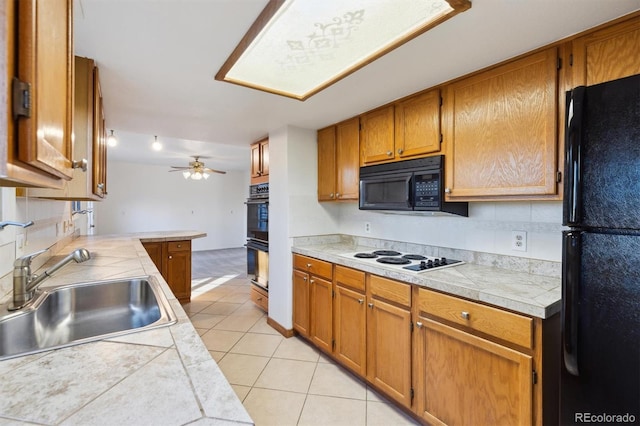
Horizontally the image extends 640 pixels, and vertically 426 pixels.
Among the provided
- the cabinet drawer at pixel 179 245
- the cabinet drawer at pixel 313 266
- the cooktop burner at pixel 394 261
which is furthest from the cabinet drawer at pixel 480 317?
the cabinet drawer at pixel 179 245

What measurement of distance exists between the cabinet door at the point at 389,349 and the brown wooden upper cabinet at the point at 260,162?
1929 millimetres

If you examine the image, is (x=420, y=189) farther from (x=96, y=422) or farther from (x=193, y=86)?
(x=96, y=422)

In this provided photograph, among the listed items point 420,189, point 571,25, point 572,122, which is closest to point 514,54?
point 571,25

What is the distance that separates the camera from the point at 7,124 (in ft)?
1.47

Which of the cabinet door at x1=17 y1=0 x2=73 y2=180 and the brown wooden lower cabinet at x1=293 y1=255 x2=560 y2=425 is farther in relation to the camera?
the brown wooden lower cabinet at x1=293 y1=255 x2=560 y2=425

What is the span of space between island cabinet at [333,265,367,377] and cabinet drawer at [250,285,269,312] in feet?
4.10

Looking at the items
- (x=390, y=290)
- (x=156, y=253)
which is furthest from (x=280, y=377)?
(x=156, y=253)

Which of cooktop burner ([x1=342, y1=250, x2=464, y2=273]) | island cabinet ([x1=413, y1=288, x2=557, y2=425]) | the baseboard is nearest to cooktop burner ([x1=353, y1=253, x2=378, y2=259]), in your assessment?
cooktop burner ([x1=342, y1=250, x2=464, y2=273])

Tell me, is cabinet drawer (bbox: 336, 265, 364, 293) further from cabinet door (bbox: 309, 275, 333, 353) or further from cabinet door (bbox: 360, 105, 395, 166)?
cabinet door (bbox: 360, 105, 395, 166)

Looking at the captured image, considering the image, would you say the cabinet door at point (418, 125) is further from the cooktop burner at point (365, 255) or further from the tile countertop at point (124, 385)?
the tile countertop at point (124, 385)

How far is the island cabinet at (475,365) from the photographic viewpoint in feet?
4.02

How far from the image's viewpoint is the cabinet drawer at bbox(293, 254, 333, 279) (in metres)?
2.39

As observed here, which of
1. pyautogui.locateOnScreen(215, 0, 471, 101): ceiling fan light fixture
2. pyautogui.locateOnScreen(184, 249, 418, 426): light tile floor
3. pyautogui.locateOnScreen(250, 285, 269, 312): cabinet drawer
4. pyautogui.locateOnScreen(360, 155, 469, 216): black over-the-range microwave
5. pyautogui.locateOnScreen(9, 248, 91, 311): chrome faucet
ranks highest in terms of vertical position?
pyautogui.locateOnScreen(215, 0, 471, 101): ceiling fan light fixture

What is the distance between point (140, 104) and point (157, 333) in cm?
198
